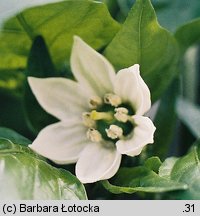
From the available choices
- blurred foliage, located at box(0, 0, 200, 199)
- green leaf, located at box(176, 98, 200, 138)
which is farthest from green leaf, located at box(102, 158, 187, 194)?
green leaf, located at box(176, 98, 200, 138)

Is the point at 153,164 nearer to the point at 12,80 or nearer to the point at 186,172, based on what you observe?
the point at 186,172

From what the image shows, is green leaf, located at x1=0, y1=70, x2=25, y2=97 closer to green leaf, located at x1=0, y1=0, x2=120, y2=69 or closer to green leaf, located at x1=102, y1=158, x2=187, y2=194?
green leaf, located at x1=0, y1=0, x2=120, y2=69

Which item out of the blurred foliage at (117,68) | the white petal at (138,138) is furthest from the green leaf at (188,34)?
the white petal at (138,138)

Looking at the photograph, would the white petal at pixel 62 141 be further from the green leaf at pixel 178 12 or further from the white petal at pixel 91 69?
the green leaf at pixel 178 12

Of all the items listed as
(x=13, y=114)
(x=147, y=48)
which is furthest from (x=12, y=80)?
(x=147, y=48)

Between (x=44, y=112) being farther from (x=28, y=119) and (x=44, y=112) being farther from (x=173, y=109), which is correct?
(x=173, y=109)
